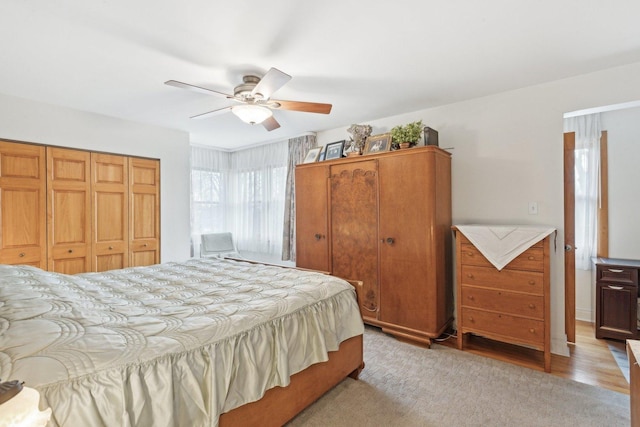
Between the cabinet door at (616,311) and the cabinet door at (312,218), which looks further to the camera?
the cabinet door at (312,218)

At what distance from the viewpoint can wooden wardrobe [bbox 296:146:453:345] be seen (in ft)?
9.30

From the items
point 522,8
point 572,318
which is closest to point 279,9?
point 522,8

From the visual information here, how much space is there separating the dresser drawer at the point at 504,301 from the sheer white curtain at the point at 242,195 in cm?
289

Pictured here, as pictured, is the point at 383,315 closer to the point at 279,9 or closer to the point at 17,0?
the point at 279,9

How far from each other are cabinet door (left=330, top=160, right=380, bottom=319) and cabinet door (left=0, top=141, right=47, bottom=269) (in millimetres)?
3068

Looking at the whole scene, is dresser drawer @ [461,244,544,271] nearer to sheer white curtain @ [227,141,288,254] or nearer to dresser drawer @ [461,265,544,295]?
dresser drawer @ [461,265,544,295]

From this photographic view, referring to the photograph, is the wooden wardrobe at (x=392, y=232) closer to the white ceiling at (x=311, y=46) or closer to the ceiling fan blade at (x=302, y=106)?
the white ceiling at (x=311, y=46)

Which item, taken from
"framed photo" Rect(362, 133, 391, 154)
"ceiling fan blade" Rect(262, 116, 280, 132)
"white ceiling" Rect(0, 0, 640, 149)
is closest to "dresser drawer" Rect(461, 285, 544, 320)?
"framed photo" Rect(362, 133, 391, 154)

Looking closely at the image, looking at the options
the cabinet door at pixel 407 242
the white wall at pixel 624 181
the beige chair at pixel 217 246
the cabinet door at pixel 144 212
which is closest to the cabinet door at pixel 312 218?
the cabinet door at pixel 407 242

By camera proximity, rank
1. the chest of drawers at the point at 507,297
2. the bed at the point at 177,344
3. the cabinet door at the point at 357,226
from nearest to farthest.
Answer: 1. the bed at the point at 177,344
2. the chest of drawers at the point at 507,297
3. the cabinet door at the point at 357,226

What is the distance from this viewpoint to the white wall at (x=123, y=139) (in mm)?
3055

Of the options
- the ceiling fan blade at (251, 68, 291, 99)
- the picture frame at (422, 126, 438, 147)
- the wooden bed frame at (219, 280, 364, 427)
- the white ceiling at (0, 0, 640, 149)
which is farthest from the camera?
the picture frame at (422, 126, 438, 147)

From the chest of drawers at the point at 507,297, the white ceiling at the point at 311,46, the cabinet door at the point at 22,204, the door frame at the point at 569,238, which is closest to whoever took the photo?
the white ceiling at the point at 311,46

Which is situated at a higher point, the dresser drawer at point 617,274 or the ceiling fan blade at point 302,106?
the ceiling fan blade at point 302,106
